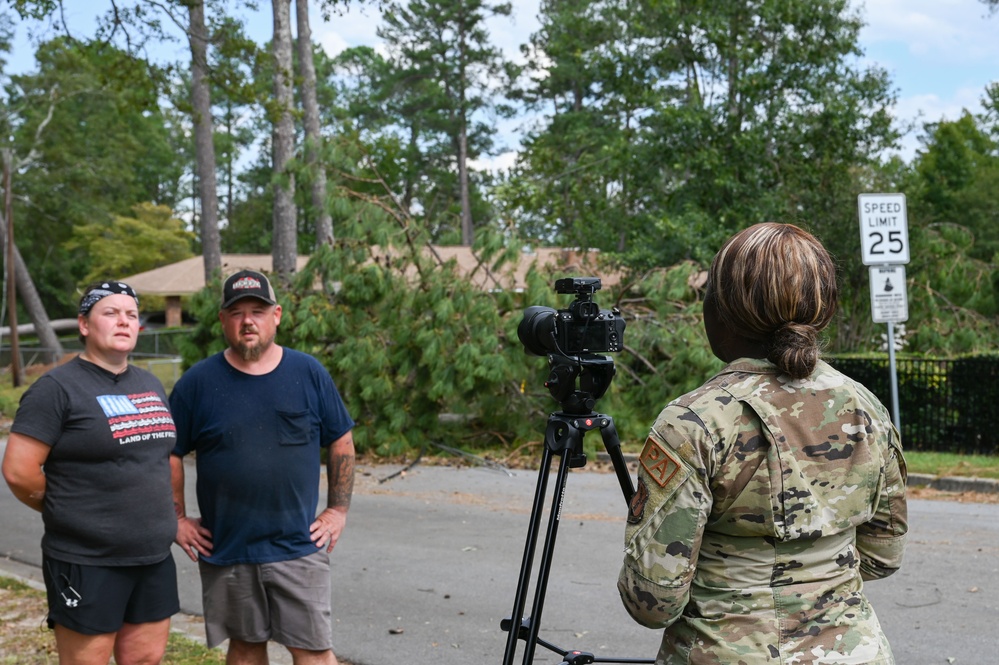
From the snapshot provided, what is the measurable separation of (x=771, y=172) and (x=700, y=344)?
990cm

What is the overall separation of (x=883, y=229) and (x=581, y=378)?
9.02 m

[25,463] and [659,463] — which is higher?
[659,463]

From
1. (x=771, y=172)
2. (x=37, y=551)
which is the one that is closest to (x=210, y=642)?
(x=37, y=551)

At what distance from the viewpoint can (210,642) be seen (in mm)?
3725

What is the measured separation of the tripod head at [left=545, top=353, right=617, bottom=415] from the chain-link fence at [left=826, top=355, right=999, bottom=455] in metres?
9.75

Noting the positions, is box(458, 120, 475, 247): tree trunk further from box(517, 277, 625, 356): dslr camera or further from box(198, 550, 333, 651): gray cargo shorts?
box(517, 277, 625, 356): dslr camera

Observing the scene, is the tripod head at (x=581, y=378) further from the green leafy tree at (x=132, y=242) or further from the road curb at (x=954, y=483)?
the green leafy tree at (x=132, y=242)

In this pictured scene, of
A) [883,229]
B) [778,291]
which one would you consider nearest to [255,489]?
[778,291]

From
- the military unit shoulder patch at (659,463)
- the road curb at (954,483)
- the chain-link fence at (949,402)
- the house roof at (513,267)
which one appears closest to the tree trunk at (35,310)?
the house roof at (513,267)

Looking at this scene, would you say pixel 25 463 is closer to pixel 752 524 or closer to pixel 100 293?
pixel 100 293

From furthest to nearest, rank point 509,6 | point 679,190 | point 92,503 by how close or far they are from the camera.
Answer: point 509,6, point 679,190, point 92,503

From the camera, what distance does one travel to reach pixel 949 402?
1260 cm

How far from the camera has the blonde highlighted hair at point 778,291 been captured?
1961 mm

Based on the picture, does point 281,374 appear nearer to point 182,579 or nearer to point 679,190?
point 182,579
